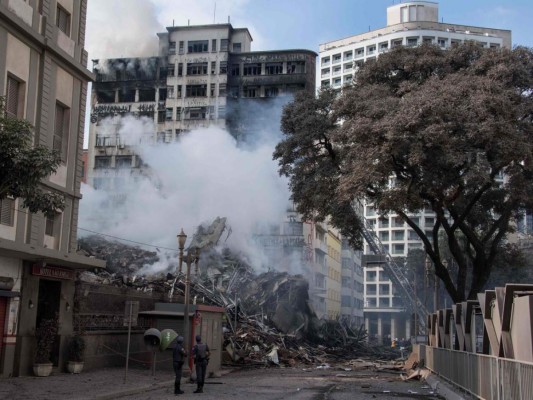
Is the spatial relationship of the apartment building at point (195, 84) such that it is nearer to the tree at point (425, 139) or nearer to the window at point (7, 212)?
the tree at point (425, 139)

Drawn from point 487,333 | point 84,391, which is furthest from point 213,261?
point 487,333

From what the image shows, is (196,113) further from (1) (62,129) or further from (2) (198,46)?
(1) (62,129)

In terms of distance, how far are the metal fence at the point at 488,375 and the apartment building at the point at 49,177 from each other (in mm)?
11236

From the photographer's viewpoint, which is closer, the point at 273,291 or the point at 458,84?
the point at 458,84

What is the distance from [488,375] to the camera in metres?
11.9

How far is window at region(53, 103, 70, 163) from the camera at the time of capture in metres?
21.8

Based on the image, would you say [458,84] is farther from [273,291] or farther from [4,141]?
[273,291]

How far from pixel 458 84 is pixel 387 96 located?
9.67ft

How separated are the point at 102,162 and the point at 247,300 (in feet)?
127

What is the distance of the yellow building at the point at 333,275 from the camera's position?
273 feet

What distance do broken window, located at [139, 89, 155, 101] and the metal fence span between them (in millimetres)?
64904

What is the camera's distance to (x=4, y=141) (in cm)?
1078

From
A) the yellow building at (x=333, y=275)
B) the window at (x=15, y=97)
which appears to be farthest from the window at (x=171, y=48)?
the window at (x=15, y=97)

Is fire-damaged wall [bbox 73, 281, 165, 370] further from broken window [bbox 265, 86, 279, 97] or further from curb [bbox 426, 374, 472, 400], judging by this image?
broken window [bbox 265, 86, 279, 97]
